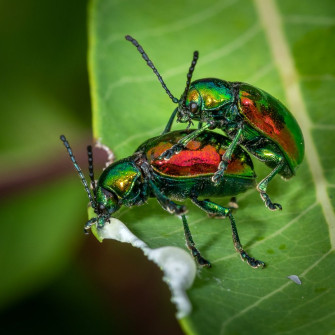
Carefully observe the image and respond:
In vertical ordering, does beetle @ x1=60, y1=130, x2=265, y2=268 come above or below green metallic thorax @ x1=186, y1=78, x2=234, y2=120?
below

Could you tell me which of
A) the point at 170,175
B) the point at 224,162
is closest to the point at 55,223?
the point at 170,175

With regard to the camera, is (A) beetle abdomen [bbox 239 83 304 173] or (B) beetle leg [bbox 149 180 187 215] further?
(A) beetle abdomen [bbox 239 83 304 173]

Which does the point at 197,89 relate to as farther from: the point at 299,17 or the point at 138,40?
the point at 299,17

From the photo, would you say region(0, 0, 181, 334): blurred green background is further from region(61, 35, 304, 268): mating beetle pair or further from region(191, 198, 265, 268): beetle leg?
region(191, 198, 265, 268): beetle leg

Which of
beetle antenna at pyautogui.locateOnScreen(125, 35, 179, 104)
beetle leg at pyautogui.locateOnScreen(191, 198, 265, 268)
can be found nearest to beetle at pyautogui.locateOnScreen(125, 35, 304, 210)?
beetle antenna at pyautogui.locateOnScreen(125, 35, 179, 104)

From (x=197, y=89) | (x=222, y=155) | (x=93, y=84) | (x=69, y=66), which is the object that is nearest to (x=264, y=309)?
(x=222, y=155)

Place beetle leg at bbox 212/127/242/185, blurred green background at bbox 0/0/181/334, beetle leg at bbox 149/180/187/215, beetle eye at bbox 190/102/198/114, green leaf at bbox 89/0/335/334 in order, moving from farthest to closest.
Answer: blurred green background at bbox 0/0/181/334, beetle eye at bbox 190/102/198/114, beetle leg at bbox 212/127/242/185, beetle leg at bbox 149/180/187/215, green leaf at bbox 89/0/335/334
